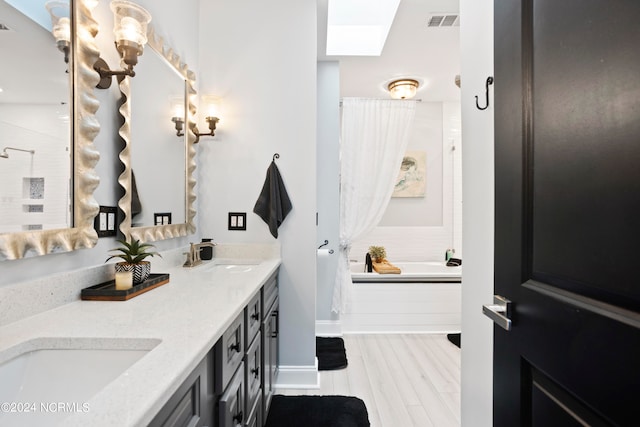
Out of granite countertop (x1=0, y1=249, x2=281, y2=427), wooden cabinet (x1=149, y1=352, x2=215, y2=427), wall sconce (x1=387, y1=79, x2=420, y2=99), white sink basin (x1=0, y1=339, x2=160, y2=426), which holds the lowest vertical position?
wooden cabinet (x1=149, y1=352, x2=215, y2=427)

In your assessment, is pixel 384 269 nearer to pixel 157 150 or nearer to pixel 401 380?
pixel 401 380

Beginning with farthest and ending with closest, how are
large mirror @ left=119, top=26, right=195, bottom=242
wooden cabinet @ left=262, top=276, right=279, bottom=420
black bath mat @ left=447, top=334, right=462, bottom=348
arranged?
1. black bath mat @ left=447, top=334, right=462, bottom=348
2. wooden cabinet @ left=262, top=276, right=279, bottom=420
3. large mirror @ left=119, top=26, right=195, bottom=242

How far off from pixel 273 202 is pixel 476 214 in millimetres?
1316

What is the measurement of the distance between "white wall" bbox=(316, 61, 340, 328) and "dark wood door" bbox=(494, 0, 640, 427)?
2.48 meters

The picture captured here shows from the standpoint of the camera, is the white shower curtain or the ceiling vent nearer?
the ceiling vent

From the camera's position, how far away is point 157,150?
5.80 feet

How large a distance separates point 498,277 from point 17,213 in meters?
1.42

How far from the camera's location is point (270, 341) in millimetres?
1887

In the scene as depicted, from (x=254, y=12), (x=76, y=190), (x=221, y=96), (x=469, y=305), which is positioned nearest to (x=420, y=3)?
(x=254, y=12)

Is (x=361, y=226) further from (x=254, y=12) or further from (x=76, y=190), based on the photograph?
(x=76, y=190)

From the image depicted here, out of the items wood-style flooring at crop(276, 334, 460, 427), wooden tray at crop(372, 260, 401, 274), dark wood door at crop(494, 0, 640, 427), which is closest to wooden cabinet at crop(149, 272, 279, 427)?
wood-style flooring at crop(276, 334, 460, 427)

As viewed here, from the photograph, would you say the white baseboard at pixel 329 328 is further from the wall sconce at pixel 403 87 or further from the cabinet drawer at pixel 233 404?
the wall sconce at pixel 403 87

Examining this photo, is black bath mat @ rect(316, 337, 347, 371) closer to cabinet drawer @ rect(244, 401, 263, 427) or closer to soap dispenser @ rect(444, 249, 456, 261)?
cabinet drawer @ rect(244, 401, 263, 427)

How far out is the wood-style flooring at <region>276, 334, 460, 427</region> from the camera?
1.96m
